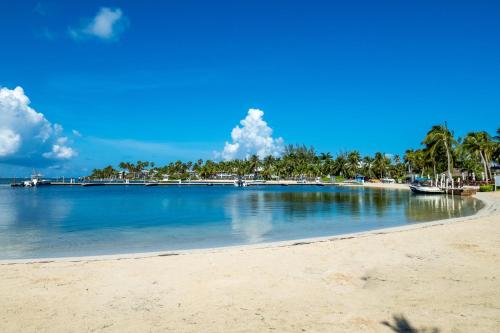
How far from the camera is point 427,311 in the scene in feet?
20.7

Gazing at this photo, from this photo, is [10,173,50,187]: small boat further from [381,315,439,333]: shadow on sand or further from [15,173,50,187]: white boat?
[381,315,439,333]: shadow on sand

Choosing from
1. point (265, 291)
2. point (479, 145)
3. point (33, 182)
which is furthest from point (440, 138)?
point (33, 182)

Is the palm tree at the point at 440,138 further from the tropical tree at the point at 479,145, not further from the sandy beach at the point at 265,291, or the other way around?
the sandy beach at the point at 265,291

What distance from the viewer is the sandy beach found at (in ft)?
19.5

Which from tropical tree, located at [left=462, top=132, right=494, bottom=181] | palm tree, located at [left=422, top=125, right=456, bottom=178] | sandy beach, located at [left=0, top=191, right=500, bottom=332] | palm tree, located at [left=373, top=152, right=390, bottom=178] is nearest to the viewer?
sandy beach, located at [left=0, top=191, right=500, bottom=332]

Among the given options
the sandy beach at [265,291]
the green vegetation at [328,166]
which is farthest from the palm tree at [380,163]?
the sandy beach at [265,291]

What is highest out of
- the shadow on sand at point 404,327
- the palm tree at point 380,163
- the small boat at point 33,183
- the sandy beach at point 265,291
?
the palm tree at point 380,163

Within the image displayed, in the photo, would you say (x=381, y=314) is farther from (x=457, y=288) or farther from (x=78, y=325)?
(x=78, y=325)

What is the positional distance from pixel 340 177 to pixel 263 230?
131 metres

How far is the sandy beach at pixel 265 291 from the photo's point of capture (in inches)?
234

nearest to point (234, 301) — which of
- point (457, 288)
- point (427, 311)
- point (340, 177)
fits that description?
point (427, 311)

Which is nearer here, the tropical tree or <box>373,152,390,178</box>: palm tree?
the tropical tree

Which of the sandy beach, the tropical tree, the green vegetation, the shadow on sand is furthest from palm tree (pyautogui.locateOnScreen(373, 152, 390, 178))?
the shadow on sand

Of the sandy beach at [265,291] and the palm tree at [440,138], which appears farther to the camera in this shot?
the palm tree at [440,138]
